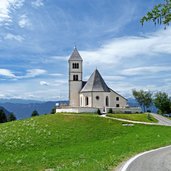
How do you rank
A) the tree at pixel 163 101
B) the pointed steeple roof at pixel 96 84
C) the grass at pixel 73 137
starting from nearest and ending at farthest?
the grass at pixel 73 137 → the pointed steeple roof at pixel 96 84 → the tree at pixel 163 101

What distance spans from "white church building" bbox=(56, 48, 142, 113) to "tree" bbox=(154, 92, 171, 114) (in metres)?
14.4

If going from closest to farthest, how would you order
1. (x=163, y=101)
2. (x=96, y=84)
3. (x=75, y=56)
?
(x=96, y=84)
(x=75, y=56)
(x=163, y=101)

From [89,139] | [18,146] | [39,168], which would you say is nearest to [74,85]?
[89,139]

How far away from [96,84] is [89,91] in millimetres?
2432

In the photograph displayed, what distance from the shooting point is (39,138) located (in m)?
37.8

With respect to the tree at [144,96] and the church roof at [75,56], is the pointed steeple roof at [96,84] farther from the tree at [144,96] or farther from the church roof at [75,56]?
the tree at [144,96]

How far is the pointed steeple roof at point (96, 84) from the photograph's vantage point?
74875 millimetres

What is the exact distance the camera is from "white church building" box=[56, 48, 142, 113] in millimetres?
74006

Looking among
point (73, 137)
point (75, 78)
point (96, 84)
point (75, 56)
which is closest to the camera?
point (73, 137)

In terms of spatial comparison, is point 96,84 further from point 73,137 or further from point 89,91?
point 73,137

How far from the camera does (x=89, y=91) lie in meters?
74.8

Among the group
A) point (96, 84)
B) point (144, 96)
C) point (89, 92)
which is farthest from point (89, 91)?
point (144, 96)

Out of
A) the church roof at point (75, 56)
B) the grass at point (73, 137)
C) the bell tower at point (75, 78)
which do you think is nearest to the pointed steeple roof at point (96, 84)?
the bell tower at point (75, 78)

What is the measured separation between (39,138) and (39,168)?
21.3 m
